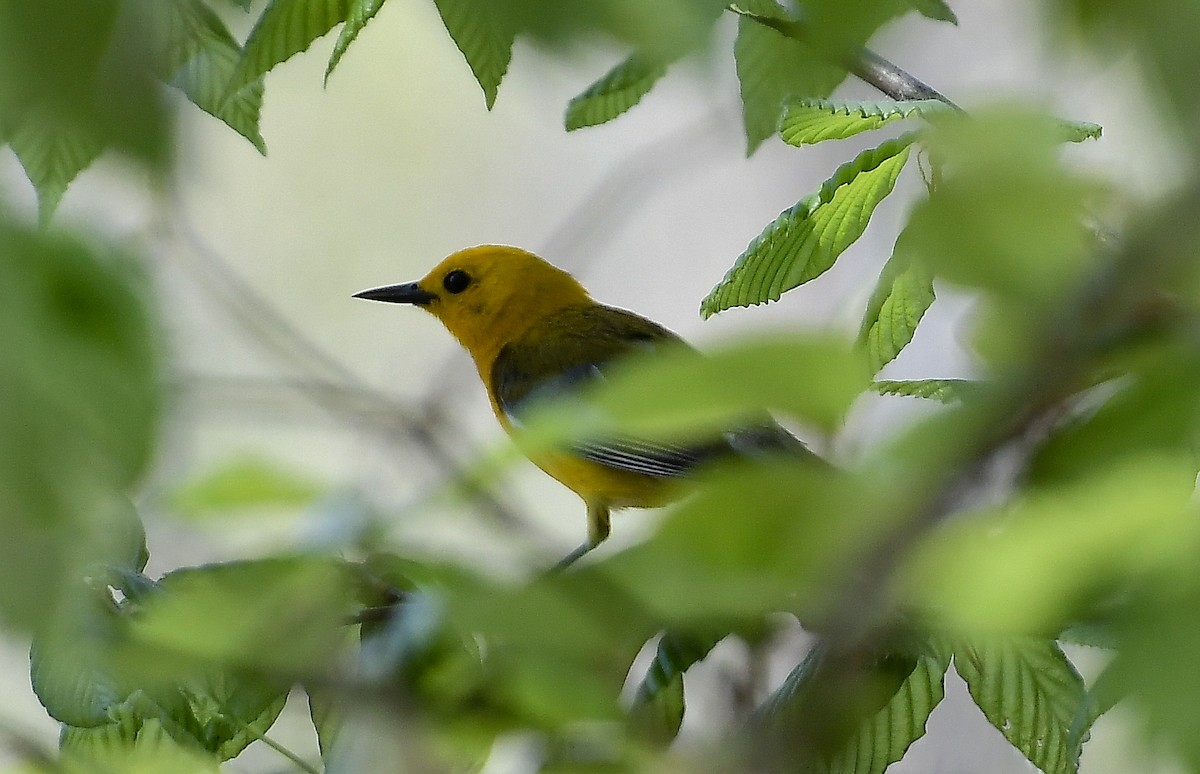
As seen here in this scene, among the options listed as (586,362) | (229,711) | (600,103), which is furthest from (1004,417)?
(586,362)

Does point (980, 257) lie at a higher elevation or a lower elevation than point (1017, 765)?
higher

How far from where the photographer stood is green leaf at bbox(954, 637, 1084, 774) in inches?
27.9

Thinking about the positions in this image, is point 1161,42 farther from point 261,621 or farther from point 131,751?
point 131,751

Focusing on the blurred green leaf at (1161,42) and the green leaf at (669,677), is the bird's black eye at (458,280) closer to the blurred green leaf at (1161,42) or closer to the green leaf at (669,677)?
the green leaf at (669,677)

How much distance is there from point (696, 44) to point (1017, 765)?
7.29ft

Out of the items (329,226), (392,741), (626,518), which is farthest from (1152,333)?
(329,226)

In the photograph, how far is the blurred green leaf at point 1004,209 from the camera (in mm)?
241

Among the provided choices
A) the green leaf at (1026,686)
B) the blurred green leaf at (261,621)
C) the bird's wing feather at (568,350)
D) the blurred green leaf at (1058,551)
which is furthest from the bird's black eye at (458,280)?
the blurred green leaf at (1058,551)

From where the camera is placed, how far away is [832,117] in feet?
2.64

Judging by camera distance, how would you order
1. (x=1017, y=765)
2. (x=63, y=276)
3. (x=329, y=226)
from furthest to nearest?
(x=329, y=226) < (x=1017, y=765) < (x=63, y=276)

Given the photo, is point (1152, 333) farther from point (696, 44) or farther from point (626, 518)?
point (626, 518)

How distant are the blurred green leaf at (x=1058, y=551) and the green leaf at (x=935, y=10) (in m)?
0.43

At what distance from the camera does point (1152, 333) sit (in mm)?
308

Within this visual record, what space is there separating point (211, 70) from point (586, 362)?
38.6 inches
